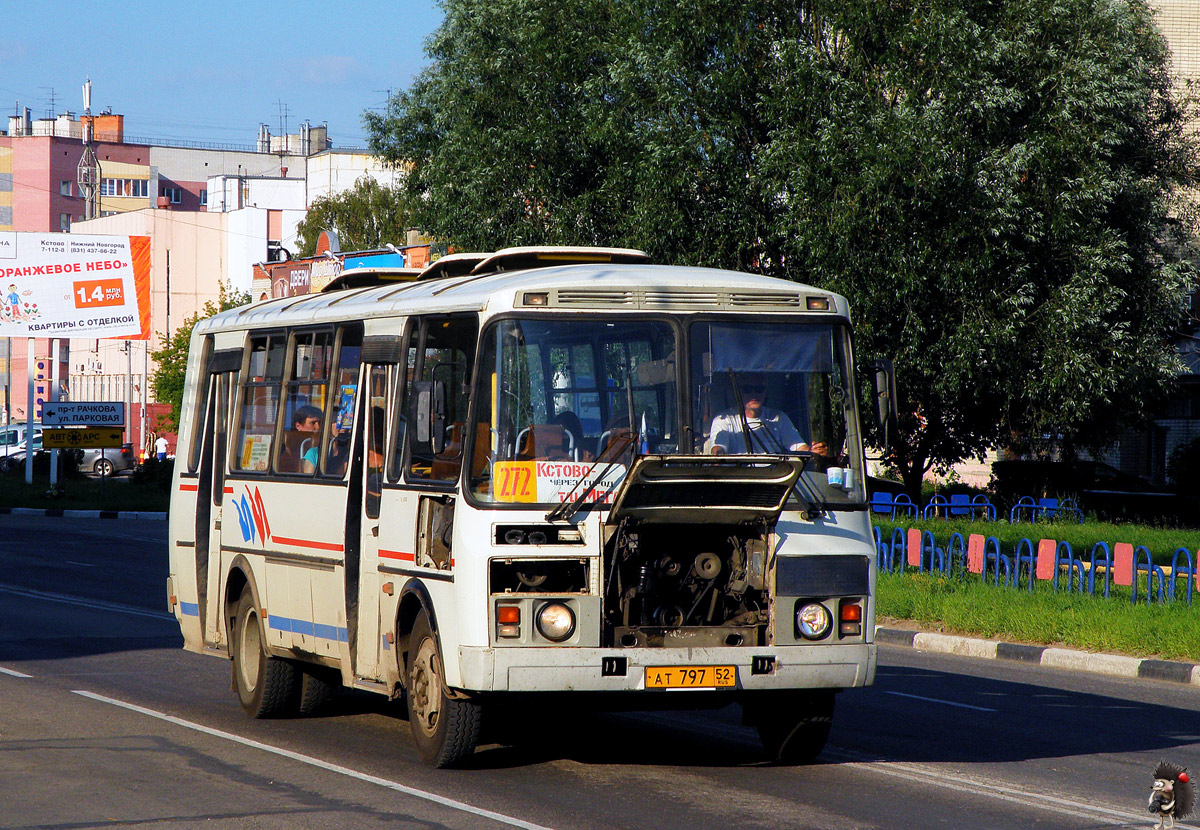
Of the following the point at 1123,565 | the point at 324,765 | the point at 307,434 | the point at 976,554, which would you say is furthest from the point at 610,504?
the point at 976,554

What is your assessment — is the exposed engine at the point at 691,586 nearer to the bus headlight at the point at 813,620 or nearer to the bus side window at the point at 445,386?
the bus headlight at the point at 813,620

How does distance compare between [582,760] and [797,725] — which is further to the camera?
[582,760]

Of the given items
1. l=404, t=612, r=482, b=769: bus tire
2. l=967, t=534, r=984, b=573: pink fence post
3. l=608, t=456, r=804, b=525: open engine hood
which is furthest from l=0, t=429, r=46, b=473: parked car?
l=608, t=456, r=804, b=525: open engine hood

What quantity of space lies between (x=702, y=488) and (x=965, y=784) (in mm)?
2126

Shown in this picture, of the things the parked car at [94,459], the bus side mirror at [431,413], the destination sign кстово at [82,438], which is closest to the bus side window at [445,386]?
the bus side mirror at [431,413]

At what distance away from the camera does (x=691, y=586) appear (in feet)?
26.2

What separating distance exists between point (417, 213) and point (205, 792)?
25.1m

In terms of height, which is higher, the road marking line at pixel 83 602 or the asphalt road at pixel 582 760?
the asphalt road at pixel 582 760

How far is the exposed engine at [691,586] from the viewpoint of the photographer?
7.84 metres

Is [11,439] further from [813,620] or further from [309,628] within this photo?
[813,620]

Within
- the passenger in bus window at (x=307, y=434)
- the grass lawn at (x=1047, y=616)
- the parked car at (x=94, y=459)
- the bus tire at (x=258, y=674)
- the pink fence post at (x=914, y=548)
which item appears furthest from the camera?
the parked car at (x=94, y=459)

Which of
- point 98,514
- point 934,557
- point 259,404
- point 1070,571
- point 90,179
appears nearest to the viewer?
point 259,404

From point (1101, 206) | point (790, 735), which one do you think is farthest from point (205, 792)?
point (1101, 206)

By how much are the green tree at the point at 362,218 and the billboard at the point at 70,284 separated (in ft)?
104
